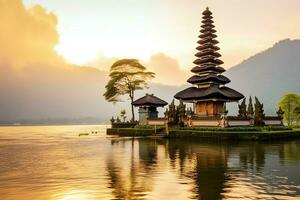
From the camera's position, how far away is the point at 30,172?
21.2 metres

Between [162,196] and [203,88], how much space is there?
2124 inches

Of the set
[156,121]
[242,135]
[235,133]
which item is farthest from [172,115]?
[242,135]

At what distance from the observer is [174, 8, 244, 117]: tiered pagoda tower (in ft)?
202

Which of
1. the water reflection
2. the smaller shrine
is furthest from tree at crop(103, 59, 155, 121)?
the water reflection

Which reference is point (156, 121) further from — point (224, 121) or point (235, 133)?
point (235, 133)

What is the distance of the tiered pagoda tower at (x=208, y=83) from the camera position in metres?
61.7

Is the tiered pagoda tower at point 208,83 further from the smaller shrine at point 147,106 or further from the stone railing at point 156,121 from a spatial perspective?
the smaller shrine at point 147,106

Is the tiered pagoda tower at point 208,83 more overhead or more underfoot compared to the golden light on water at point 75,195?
more overhead

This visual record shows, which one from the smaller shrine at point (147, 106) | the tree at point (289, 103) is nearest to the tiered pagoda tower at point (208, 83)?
the smaller shrine at point (147, 106)

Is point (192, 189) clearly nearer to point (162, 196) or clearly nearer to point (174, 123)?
point (162, 196)

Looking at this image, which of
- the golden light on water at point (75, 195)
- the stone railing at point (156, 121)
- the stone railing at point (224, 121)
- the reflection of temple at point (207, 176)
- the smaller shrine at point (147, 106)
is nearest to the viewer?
the golden light on water at point (75, 195)

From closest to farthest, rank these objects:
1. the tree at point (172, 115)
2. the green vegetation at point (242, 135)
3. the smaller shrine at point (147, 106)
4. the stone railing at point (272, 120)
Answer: the green vegetation at point (242, 135) → the stone railing at point (272, 120) → the tree at point (172, 115) → the smaller shrine at point (147, 106)

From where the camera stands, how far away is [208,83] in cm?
6562

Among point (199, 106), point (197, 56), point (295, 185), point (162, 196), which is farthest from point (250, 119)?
point (162, 196)
